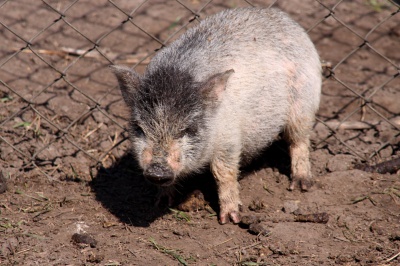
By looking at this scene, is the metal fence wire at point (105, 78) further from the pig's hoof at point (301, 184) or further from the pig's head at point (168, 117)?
the pig's head at point (168, 117)

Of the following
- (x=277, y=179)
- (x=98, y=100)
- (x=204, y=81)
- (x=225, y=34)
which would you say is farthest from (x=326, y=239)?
(x=98, y=100)

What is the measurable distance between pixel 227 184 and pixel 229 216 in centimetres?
27

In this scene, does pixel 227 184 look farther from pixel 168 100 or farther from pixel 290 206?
pixel 168 100

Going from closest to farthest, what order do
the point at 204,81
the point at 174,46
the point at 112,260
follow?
the point at 112,260 < the point at 204,81 < the point at 174,46

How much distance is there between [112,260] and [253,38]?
2.29 metres

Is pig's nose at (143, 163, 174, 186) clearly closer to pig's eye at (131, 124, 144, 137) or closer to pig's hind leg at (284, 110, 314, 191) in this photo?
pig's eye at (131, 124, 144, 137)

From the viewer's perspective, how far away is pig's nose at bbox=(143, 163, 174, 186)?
4.42 metres

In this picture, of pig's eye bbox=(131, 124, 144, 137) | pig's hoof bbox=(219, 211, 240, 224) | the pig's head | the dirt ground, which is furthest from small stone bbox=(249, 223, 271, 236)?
pig's eye bbox=(131, 124, 144, 137)

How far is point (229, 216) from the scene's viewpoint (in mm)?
5148

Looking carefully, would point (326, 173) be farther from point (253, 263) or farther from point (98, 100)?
point (98, 100)

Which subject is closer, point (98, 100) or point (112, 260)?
point (112, 260)

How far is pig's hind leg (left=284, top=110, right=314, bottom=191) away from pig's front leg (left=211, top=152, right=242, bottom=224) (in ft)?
2.20

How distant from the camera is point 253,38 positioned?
17.5 feet

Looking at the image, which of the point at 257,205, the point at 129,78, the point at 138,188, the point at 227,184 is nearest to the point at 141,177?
the point at 138,188
